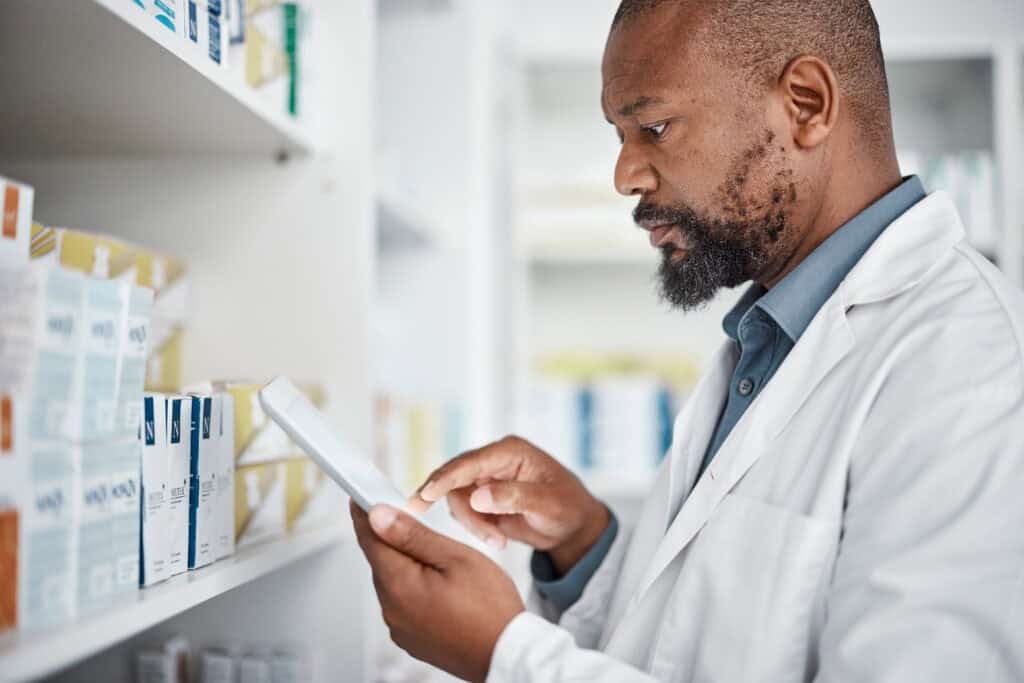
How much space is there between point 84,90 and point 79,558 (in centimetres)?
52

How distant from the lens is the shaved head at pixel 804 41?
3.23 ft

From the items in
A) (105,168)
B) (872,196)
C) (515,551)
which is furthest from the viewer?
(515,551)

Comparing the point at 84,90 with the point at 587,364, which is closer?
the point at 84,90

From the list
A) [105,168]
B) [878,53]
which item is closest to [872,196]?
[878,53]

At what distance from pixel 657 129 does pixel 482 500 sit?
49cm

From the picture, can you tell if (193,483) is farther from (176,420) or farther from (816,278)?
(816,278)

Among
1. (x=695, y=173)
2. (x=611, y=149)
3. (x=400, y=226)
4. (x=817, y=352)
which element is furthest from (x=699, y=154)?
(x=611, y=149)

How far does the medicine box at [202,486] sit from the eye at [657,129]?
595mm

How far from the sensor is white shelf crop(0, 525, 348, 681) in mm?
536

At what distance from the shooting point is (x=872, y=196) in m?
1.00

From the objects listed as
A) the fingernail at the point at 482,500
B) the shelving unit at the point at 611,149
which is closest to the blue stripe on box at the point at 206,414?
the fingernail at the point at 482,500

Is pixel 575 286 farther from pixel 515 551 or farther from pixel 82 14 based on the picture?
pixel 82 14

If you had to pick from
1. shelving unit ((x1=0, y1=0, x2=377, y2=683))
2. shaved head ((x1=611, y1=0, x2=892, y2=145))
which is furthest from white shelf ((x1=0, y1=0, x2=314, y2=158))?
shaved head ((x1=611, y1=0, x2=892, y2=145))

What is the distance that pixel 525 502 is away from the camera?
107cm
